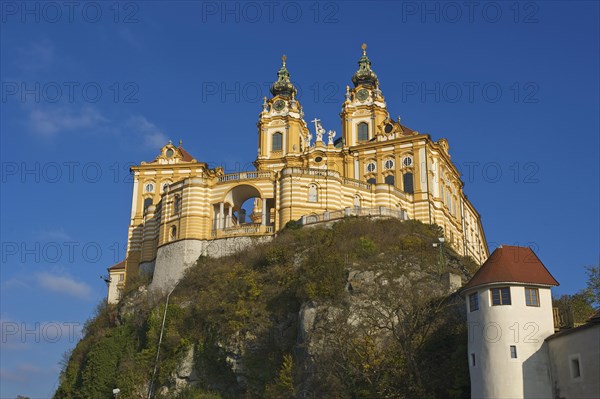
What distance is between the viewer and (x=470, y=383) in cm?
3853

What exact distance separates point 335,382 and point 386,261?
11191 millimetres

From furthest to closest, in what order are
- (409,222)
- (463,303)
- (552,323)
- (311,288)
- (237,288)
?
(409,222) → (237,288) → (311,288) → (463,303) → (552,323)

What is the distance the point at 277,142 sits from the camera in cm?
8600

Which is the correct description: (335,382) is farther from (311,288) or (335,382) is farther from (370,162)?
(370,162)

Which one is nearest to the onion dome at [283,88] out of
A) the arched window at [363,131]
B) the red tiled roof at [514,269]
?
the arched window at [363,131]

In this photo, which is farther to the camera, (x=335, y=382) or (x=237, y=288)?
(x=237, y=288)

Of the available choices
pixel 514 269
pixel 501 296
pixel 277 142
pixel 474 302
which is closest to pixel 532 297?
pixel 501 296

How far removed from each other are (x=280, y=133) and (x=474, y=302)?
49.8 metres

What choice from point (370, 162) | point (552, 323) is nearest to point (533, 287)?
point (552, 323)

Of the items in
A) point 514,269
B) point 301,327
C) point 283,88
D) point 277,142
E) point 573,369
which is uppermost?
point 283,88

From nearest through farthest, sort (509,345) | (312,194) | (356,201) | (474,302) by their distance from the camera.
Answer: (509,345) → (474,302) → (312,194) → (356,201)

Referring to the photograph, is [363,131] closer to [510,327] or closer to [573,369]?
[510,327]

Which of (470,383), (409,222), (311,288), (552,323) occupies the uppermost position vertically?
(409,222)

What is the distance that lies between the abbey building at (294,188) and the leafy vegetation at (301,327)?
313 cm
